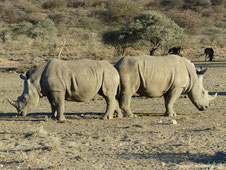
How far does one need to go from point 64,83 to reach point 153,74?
2.32 meters

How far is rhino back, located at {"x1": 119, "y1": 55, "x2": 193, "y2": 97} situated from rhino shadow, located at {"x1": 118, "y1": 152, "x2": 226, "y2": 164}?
4049 millimetres

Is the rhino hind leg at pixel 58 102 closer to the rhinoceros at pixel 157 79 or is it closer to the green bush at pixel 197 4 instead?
the rhinoceros at pixel 157 79

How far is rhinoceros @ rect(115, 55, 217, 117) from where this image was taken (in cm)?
1036

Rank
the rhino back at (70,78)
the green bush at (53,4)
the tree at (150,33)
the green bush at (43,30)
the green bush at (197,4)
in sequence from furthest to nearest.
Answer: the green bush at (53,4) → the green bush at (197,4) → the green bush at (43,30) → the tree at (150,33) → the rhino back at (70,78)

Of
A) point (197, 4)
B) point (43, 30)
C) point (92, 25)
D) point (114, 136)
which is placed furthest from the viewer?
point (197, 4)

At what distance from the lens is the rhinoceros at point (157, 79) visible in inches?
408

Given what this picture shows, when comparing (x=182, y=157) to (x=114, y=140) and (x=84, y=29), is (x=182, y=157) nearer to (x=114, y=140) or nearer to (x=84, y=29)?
(x=114, y=140)

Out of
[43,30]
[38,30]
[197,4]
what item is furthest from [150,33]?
[197,4]

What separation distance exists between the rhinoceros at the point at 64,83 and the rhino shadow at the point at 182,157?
143 inches

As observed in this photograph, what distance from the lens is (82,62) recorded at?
10.2 meters

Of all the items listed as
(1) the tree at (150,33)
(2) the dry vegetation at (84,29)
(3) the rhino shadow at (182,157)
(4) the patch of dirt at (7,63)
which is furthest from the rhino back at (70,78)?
(4) the patch of dirt at (7,63)

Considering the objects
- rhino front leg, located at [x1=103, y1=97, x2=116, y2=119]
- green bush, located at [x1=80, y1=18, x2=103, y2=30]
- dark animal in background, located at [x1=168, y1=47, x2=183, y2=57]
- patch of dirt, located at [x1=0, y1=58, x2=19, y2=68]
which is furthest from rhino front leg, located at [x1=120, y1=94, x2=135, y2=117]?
green bush, located at [x1=80, y1=18, x2=103, y2=30]

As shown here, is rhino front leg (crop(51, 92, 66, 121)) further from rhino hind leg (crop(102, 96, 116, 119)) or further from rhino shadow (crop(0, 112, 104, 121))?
rhino hind leg (crop(102, 96, 116, 119))

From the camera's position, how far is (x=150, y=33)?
26094 mm
